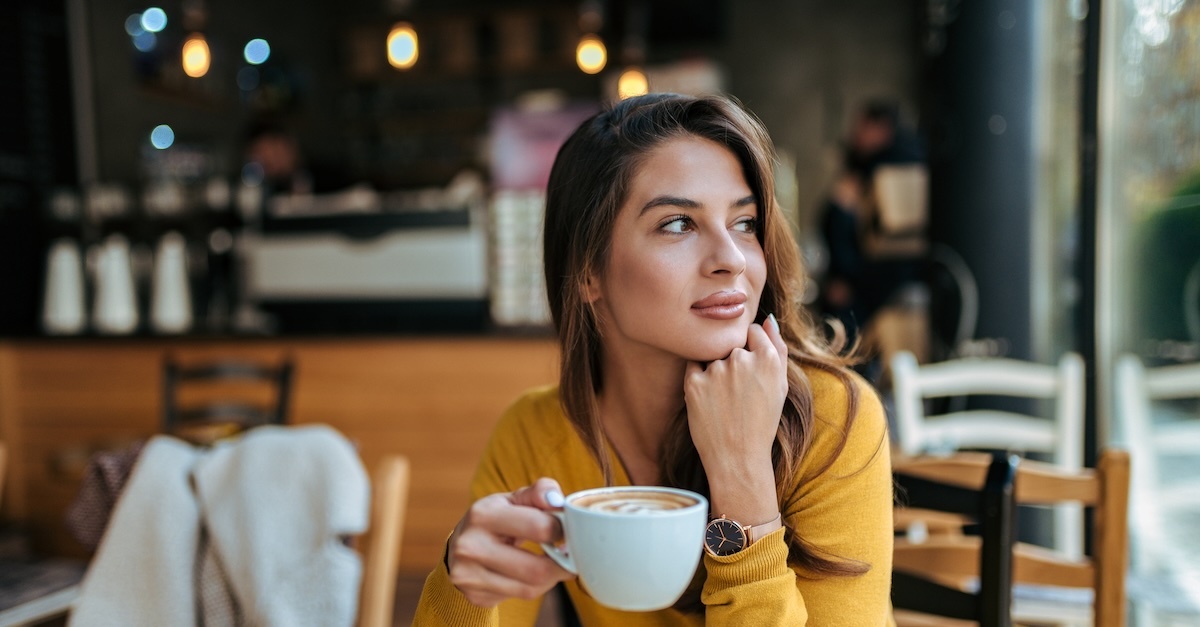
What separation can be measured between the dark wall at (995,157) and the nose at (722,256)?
2.10 metres

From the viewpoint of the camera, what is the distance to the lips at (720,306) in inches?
34.7

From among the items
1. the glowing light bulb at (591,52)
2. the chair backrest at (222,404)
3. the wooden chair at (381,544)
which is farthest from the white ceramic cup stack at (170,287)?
the wooden chair at (381,544)

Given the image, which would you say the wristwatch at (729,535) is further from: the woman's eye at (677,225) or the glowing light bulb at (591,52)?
the glowing light bulb at (591,52)

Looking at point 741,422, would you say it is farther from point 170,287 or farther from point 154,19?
point 154,19

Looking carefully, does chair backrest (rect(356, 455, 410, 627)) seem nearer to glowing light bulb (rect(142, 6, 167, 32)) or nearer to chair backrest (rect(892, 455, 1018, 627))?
chair backrest (rect(892, 455, 1018, 627))

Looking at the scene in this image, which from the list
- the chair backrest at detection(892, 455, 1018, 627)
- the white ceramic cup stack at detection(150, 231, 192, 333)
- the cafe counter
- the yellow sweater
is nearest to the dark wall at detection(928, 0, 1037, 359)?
the cafe counter

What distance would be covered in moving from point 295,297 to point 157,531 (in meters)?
2.30

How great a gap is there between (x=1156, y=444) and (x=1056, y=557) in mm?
1124

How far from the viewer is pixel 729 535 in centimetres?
78

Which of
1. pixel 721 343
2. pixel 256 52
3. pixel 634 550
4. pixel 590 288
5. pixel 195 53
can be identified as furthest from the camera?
pixel 256 52

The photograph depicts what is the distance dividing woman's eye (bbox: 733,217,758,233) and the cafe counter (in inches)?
77.5

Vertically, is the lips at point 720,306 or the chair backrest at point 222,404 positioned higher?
the lips at point 720,306

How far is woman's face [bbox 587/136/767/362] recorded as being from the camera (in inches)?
34.7

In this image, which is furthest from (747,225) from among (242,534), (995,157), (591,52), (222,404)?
(591,52)
